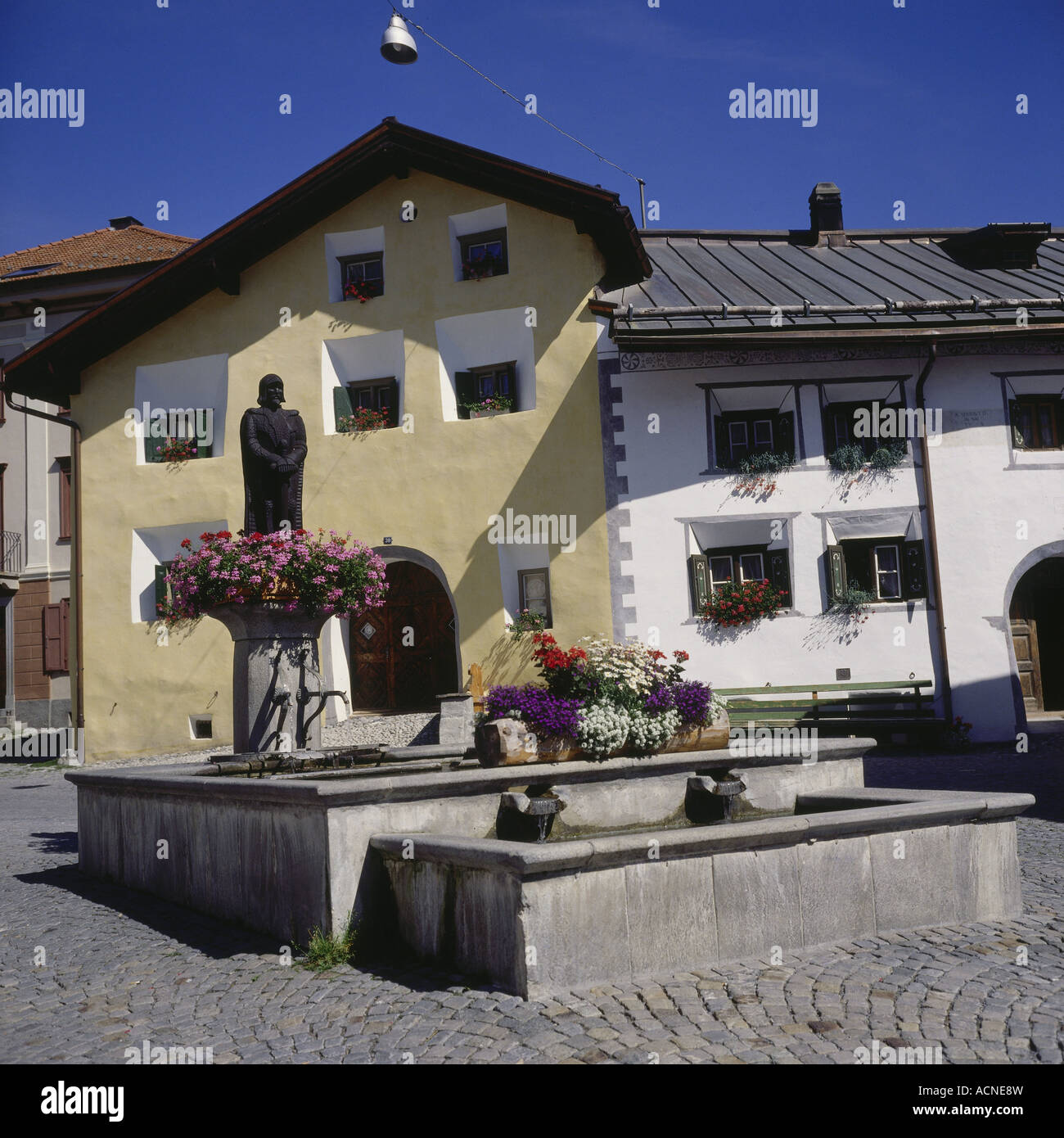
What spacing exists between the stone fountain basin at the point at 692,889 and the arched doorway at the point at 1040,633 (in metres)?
12.6

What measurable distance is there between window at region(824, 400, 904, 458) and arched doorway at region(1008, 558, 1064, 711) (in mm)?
3327

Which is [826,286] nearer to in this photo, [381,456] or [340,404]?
[381,456]

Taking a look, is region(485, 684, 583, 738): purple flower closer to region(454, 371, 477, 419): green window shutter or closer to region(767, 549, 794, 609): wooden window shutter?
region(767, 549, 794, 609): wooden window shutter

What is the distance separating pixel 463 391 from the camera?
17.5 m

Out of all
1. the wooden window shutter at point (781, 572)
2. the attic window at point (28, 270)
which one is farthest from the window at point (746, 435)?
the attic window at point (28, 270)

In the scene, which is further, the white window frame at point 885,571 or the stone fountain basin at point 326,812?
the white window frame at point 885,571

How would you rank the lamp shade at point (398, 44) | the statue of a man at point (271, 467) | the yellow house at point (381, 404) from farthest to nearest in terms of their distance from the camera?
1. the yellow house at point (381, 404)
2. the lamp shade at point (398, 44)
3. the statue of a man at point (271, 467)

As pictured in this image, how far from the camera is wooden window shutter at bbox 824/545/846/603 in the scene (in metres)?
15.9

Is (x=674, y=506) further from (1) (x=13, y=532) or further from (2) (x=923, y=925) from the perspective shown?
(1) (x=13, y=532)

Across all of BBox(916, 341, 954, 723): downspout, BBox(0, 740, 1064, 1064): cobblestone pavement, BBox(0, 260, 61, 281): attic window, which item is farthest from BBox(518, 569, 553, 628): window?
BBox(0, 260, 61, 281): attic window

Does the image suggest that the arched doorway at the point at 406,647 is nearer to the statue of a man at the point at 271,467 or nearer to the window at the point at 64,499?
the statue of a man at the point at 271,467

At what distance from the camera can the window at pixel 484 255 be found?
57.3 feet
